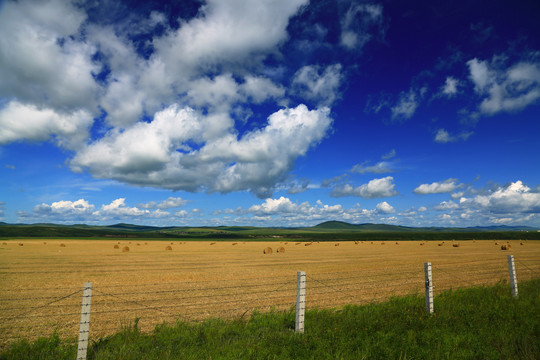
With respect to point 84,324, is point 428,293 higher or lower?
lower

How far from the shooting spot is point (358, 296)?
45.4 ft

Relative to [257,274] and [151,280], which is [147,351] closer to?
[151,280]

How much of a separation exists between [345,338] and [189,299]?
8.53 metres

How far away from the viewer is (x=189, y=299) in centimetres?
1408

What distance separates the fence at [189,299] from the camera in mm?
9602

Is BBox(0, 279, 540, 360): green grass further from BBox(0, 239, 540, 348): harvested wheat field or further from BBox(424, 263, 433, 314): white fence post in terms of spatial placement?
BBox(0, 239, 540, 348): harvested wheat field

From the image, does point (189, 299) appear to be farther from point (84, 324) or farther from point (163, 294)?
point (84, 324)

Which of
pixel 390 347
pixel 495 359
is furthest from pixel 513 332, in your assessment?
pixel 390 347

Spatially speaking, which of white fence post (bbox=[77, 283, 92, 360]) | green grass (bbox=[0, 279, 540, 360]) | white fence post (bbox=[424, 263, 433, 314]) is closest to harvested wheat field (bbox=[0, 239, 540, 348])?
green grass (bbox=[0, 279, 540, 360])

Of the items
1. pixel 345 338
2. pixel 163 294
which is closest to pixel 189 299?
pixel 163 294

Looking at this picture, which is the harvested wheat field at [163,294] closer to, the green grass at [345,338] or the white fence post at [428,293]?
the green grass at [345,338]

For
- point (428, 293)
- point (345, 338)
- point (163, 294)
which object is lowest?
point (163, 294)

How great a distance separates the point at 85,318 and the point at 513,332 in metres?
9.56

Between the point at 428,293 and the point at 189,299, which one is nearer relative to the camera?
the point at 428,293
